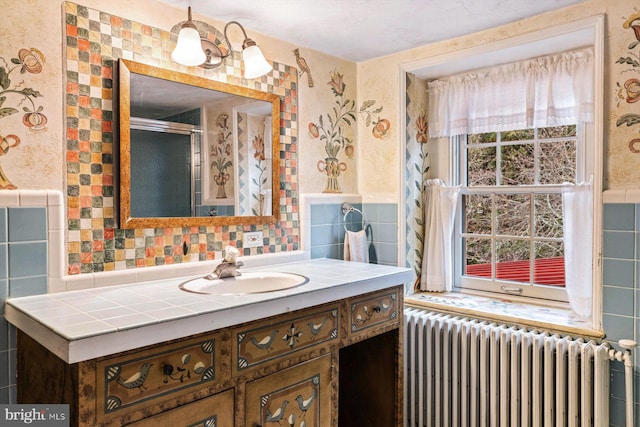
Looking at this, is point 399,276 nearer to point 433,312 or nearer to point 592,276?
point 433,312

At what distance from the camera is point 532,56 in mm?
2316

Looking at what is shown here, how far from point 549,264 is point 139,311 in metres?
2.05

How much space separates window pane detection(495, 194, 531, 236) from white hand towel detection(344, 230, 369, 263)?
767 mm

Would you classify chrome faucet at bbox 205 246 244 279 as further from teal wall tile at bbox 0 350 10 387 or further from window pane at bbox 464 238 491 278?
window pane at bbox 464 238 491 278

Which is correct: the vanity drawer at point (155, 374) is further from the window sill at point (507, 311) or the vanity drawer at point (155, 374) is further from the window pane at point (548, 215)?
the window pane at point (548, 215)

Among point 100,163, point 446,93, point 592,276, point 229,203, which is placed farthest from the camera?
point 446,93

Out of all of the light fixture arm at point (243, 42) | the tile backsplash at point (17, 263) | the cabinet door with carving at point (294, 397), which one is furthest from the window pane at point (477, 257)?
the tile backsplash at point (17, 263)

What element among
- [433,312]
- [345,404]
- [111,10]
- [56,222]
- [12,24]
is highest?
[111,10]

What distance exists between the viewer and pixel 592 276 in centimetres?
195

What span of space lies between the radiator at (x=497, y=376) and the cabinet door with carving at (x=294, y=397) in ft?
2.49

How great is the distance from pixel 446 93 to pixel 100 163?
6.33 ft

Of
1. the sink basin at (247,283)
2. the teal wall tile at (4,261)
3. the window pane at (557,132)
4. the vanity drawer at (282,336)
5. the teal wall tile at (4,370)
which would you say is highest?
the window pane at (557,132)

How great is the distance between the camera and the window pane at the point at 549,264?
2350 millimetres

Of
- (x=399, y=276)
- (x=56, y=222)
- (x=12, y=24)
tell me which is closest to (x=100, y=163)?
(x=56, y=222)
